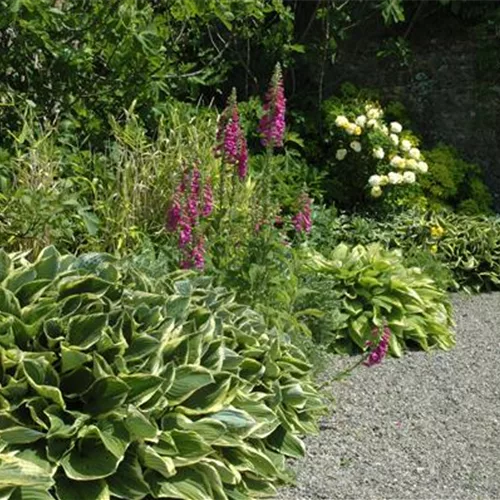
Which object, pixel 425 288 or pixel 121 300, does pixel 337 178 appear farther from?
pixel 121 300

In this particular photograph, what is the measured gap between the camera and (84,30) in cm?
562

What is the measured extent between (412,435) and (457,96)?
5190mm

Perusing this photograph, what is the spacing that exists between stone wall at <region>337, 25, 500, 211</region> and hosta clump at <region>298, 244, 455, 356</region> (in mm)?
3150

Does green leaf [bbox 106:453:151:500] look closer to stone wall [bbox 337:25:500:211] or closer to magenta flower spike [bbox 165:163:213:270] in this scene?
magenta flower spike [bbox 165:163:213:270]

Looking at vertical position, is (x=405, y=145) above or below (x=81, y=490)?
above

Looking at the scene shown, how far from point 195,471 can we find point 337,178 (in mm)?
4822

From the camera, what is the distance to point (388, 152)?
7.82m

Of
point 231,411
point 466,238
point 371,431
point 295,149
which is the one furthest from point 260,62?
point 231,411

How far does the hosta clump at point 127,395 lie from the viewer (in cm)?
325

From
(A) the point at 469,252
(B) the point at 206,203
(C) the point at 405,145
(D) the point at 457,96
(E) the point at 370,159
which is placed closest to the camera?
(B) the point at 206,203

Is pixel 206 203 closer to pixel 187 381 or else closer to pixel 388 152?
pixel 187 381

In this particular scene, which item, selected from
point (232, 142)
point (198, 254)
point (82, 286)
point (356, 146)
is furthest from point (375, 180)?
point (82, 286)

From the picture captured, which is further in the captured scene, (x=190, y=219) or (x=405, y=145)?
(x=405, y=145)

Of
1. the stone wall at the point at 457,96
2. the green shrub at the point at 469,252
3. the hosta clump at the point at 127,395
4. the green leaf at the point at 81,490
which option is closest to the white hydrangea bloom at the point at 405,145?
the green shrub at the point at 469,252
